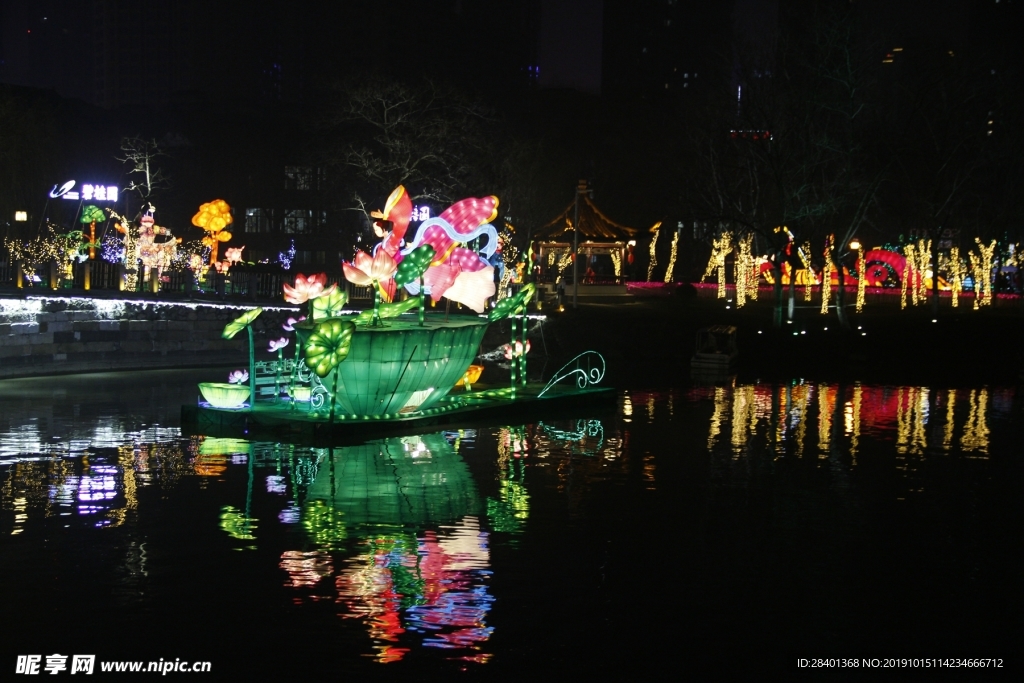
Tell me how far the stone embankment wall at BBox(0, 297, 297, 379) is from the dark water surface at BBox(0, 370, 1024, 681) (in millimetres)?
7242

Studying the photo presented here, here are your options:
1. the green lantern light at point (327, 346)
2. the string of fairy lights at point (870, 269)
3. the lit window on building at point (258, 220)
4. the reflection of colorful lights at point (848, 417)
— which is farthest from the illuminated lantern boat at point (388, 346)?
the lit window on building at point (258, 220)

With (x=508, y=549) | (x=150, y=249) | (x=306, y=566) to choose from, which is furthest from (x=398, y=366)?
(x=150, y=249)

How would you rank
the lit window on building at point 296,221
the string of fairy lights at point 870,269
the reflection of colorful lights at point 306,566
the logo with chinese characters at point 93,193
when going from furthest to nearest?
the lit window on building at point 296,221 → the logo with chinese characters at point 93,193 → the string of fairy lights at point 870,269 → the reflection of colorful lights at point 306,566

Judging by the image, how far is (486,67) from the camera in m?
77.8

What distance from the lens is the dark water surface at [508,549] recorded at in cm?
744

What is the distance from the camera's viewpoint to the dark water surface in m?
7.44

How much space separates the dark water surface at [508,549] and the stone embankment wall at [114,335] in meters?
7.24

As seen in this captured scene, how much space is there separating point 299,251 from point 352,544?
195 feet

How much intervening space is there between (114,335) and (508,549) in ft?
60.2

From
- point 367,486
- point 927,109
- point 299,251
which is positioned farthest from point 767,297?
point 367,486

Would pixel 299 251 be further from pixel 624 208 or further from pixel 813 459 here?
pixel 813 459

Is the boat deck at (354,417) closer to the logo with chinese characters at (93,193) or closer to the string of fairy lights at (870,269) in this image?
the string of fairy lights at (870,269)

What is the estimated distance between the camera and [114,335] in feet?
84.5

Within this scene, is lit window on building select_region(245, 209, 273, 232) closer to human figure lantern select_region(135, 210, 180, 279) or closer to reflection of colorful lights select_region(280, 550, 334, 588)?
human figure lantern select_region(135, 210, 180, 279)
